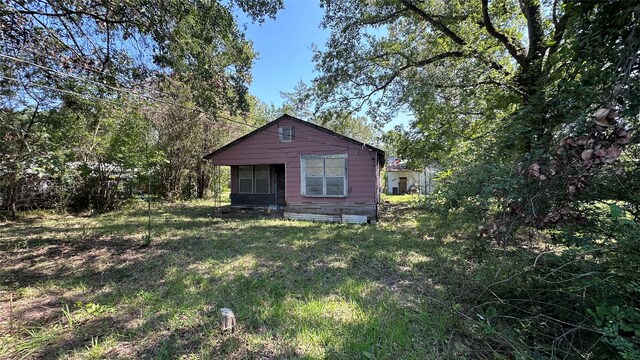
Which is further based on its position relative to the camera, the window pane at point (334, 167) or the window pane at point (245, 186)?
the window pane at point (245, 186)

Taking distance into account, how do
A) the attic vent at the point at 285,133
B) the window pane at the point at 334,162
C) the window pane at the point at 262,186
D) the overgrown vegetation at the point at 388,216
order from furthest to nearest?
the window pane at the point at 262,186
the attic vent at the point at 285,133
the window pane at the point at 334,162
the overgrown vegetation at the point at 388,216

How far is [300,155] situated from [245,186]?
11.6ft

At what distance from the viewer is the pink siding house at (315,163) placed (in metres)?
9.12

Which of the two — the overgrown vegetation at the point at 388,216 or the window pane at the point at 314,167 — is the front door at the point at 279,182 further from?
the overgrown vegetation at the point at 388,216

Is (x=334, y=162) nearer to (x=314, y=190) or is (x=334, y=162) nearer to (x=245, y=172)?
(x=314, y=190)

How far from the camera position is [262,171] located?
11602mm

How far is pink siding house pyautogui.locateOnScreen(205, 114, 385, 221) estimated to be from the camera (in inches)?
359

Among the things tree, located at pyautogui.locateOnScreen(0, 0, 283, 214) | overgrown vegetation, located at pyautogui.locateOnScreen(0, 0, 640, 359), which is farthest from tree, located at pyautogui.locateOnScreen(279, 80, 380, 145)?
tree, located at pyautogui.locateOnScreen(0, 0, 283, 214)

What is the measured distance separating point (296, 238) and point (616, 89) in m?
6.21

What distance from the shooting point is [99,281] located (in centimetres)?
416

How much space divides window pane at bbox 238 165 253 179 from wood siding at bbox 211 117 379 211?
915mm

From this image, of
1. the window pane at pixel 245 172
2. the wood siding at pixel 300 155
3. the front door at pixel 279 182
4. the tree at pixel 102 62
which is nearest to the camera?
the tree at pixel 102 62

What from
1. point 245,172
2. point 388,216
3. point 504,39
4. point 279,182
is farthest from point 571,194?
point 245,172

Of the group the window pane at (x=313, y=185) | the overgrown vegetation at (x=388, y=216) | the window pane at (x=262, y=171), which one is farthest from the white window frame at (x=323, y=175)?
the window pane at (x=262, y=171)
